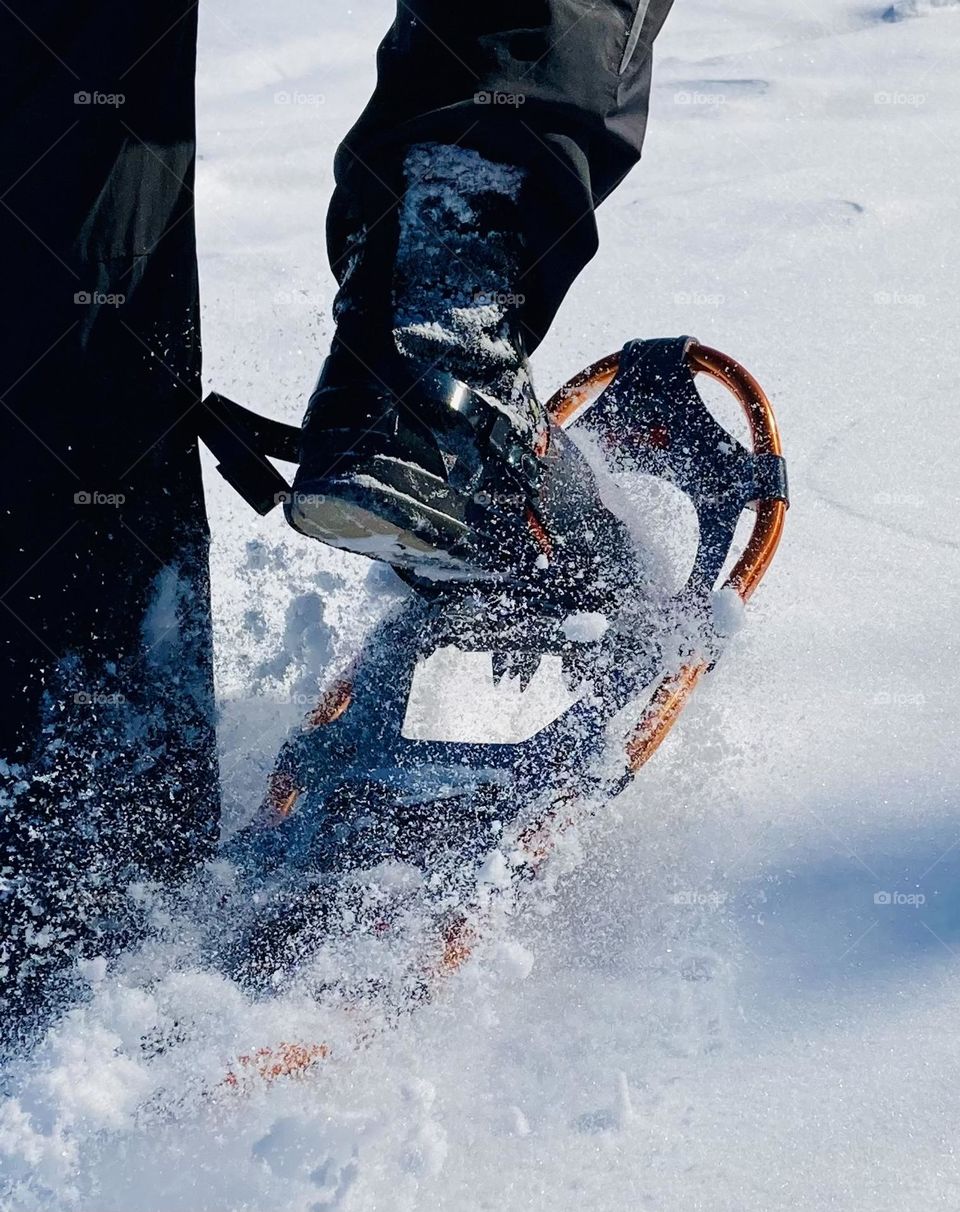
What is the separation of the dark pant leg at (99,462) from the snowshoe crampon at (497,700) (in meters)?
0.10

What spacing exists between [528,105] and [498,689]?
844 mm

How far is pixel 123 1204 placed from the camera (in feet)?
3.57

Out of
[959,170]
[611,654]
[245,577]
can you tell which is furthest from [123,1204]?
[959,170]

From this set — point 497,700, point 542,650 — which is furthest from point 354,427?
point 497,700

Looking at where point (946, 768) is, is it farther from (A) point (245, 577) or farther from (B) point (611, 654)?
(A) point (245, 577)

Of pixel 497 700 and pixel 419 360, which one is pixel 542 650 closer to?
pixel 497 700

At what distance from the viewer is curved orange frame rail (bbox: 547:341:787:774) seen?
1442mm

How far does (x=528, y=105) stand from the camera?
113 cm

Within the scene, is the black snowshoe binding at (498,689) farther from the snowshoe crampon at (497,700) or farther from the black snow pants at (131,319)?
the black snow pants at (131,319)

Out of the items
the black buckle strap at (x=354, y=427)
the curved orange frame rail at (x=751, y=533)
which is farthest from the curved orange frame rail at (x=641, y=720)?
the black buckle strap at (x=354, y=427)

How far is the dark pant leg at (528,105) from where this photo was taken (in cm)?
112

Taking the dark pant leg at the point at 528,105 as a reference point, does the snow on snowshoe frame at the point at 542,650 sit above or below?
below

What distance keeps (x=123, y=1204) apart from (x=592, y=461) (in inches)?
45.2

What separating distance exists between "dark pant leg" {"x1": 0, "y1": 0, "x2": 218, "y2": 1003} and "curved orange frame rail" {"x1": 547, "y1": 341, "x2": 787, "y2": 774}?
532 millimetres
